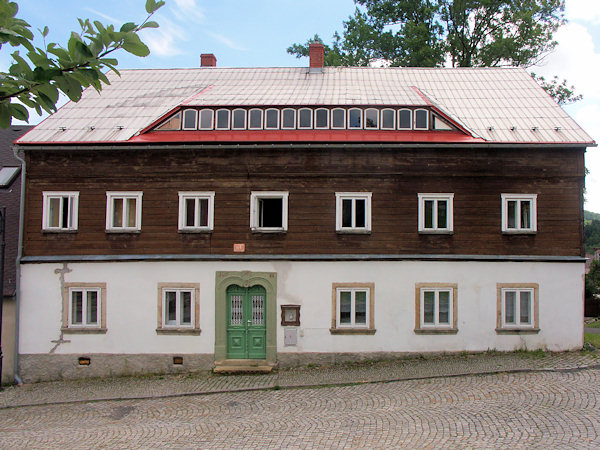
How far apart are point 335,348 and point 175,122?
913 cm

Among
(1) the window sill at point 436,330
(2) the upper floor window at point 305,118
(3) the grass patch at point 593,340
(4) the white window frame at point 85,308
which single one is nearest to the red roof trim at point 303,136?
(2) the upper floor window at point 305,118

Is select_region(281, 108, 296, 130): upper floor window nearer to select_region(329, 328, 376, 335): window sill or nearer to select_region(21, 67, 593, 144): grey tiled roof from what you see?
select_region(21, 67, 593, 144): grey tiled roof

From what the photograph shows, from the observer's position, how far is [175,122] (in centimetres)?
1717

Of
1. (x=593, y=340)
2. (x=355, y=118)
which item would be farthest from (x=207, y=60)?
(x=593, y=340)

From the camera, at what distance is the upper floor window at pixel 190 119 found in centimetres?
1712

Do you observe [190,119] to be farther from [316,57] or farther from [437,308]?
[437,308]

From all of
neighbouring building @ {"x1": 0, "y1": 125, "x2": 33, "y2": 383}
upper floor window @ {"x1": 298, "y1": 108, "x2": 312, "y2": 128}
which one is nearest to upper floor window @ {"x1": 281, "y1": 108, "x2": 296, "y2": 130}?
upper floor window @ {"x1": 298, "y1": 108, "x2": 312, "y2": 128}

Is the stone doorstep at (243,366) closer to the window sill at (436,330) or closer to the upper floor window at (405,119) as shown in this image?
the window sill at (436,330)

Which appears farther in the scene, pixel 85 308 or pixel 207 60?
pixel 207 60

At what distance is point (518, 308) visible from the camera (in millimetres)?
15812

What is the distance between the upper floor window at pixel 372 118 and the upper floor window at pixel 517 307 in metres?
6.49

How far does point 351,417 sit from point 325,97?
11094 mm

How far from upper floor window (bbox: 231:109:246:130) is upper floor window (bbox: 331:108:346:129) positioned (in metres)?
2.99

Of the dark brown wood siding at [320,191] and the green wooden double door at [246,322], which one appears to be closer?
the dark brown wood siding at [320,191]
